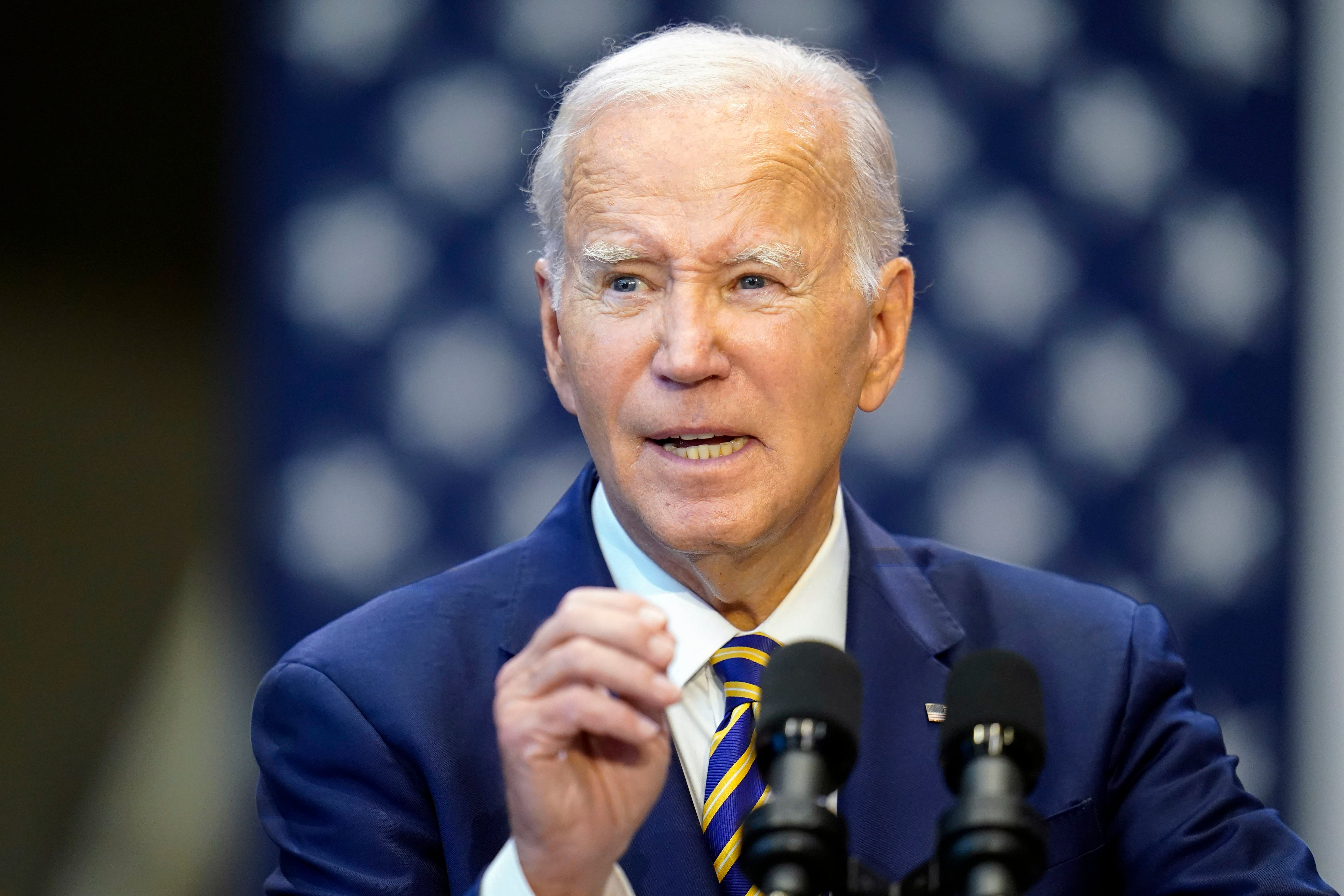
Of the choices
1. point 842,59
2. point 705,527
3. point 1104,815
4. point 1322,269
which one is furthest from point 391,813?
point 1322,269

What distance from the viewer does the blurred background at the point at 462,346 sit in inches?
101

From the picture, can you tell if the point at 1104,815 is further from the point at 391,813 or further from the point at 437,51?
the point at 437,51

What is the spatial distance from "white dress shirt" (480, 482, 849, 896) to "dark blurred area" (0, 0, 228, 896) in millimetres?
1147

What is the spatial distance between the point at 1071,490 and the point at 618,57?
4.85 ft

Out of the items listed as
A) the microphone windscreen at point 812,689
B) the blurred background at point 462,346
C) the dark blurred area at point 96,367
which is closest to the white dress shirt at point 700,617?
the microphone windscreen at point 812,689

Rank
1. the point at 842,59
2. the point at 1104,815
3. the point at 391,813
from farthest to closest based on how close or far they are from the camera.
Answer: the point at 842,59, the point at 1104,815, the point at 391,813

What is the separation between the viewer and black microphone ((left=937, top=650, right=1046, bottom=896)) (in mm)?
912

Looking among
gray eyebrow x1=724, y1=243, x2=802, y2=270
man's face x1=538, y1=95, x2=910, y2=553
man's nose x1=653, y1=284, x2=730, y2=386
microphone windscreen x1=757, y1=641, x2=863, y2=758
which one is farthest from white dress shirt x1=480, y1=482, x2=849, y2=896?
microphone windscreen x1=757, y1=641, x2=863, y2=758

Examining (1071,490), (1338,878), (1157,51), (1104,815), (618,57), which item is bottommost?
(1338,878)

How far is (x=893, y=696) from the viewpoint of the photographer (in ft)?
5.67

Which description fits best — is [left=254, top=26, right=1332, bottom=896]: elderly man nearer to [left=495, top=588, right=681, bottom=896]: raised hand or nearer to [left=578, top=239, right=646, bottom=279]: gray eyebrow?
[left=578, top=239, right=646, bottom=279]: gray eyebrow

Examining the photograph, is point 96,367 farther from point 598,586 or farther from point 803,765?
point 803,765

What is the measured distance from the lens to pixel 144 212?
262 cm

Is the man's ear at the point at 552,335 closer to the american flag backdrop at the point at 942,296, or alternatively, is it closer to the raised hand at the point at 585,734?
the raised hand at the point at 585,734
